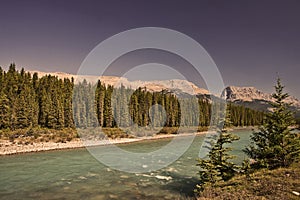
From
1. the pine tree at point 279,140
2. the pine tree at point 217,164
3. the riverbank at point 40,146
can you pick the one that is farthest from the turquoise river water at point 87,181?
the riverbank at point 40,146

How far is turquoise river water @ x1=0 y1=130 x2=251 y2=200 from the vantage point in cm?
1956

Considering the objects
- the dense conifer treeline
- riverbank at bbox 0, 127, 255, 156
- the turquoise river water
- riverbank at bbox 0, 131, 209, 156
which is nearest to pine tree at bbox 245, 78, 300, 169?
the turquoise river water

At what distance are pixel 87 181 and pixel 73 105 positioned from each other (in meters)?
51.4

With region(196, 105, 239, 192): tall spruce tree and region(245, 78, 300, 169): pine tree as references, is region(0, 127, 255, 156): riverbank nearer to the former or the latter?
region(245, 78, 300, 169): pine tree

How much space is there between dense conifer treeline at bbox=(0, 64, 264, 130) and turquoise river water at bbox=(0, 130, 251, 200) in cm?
2600

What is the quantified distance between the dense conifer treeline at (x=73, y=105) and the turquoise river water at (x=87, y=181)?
2600 centimetres

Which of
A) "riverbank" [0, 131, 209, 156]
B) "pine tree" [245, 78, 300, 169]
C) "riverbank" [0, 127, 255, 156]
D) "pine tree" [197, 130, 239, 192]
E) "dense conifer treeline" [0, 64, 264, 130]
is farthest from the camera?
"dense conifer treeline" [0, 64, 264, 130]

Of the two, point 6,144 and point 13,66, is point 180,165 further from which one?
point 13,66

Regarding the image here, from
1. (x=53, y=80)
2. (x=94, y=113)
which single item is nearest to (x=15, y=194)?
(x=94, y=113)

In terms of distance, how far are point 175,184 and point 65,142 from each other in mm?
36121

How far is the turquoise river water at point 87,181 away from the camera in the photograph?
19.6 meters

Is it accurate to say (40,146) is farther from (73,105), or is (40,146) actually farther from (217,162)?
(217,162)

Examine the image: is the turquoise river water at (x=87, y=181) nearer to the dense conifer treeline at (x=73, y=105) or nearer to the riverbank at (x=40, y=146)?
the riverbank at (x=40, y=146)

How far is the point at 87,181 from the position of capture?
2398 cm
